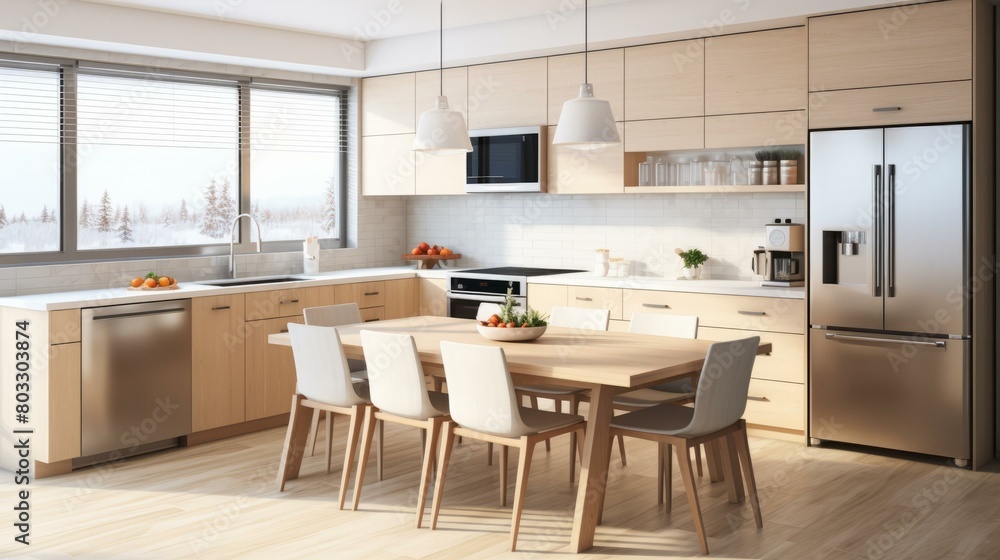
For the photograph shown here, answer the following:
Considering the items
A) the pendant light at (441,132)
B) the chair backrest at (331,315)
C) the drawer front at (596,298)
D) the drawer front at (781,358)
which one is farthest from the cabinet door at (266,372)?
the drawer front at (781,358)

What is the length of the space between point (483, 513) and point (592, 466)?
751mm

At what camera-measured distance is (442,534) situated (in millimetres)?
3967

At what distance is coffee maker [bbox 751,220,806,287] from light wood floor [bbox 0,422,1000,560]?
1030mm

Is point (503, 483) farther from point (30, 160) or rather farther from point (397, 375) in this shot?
point (30, 160)

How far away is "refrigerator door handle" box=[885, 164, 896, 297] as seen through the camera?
16.3ft

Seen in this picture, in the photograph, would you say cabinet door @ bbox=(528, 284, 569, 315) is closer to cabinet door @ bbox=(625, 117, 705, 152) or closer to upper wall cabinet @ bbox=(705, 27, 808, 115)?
cabinet door @ bbox=(625, 117, 705, 152)

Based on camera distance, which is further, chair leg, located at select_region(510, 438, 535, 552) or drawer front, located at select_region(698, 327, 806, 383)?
drawer front, located at select_region(698, 327, 806, 383)

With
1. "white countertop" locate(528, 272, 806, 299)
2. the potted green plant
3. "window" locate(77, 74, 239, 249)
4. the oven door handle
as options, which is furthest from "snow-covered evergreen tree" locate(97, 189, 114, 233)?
the potted green plant

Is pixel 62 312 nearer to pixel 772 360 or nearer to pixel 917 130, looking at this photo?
pixel 772 360

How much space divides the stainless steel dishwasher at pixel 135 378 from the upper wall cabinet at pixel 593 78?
9.08ft

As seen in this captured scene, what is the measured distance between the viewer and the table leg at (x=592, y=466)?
3.74 m

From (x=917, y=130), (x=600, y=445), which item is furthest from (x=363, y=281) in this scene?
(x=917, y=130)

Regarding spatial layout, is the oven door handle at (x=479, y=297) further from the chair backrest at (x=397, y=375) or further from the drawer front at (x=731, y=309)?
the chair backrest at (x=397, y=375)

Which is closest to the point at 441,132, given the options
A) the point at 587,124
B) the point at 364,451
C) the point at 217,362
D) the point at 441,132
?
the point at 441,132
